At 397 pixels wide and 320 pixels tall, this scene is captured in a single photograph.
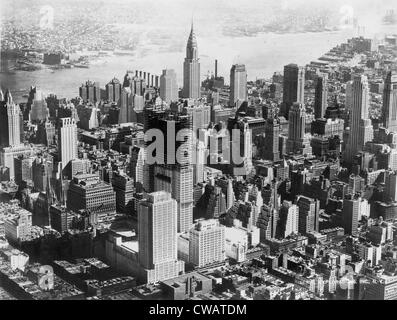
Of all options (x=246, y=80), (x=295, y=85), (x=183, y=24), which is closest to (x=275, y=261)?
(x=183, y=24)

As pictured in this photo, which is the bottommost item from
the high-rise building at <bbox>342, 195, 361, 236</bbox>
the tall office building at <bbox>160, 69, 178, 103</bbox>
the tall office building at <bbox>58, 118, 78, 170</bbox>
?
the high-rise building at <bbox>342, 195, 361, 236</bbox>

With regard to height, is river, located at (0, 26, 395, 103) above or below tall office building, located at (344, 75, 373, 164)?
above

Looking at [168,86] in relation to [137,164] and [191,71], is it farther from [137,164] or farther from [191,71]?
[137,164]

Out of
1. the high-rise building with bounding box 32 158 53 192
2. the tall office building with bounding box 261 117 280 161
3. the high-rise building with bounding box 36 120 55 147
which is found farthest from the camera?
the tall office building with bounding box 261 117 280 161

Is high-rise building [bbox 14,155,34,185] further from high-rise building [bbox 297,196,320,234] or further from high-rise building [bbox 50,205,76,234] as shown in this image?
high-rise building [bbox 297,196,320,234]

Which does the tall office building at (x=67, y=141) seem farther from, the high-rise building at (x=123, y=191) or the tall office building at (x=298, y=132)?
the tall office building at (x=298, y=132)

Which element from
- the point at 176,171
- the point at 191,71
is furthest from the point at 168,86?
the point at 176,171

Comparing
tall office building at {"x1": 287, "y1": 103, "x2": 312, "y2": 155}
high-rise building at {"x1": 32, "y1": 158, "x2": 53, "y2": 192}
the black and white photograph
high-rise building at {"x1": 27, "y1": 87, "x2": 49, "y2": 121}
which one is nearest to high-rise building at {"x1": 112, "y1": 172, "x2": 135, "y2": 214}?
the black and white photograph
